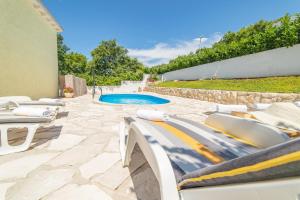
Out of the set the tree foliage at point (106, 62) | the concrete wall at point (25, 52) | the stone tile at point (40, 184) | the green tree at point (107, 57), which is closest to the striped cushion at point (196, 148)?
the stone tile at point (40, 184)

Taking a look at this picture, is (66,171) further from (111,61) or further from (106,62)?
(111,61)

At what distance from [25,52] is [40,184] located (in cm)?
858

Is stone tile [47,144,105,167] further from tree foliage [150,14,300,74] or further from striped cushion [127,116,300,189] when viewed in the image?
tree foliage [150,14,300,74]

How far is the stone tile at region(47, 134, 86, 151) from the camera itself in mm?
3087

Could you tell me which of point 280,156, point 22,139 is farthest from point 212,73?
point 280,156

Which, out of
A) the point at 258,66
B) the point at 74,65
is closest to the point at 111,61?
the point at 74,65

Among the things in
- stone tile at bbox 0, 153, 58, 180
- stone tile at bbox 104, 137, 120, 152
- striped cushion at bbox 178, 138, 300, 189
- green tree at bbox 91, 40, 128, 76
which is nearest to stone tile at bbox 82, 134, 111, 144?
stone tile at bbox 104, 137, 120, 152

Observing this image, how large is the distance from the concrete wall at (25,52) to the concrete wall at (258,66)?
1345 centimetres

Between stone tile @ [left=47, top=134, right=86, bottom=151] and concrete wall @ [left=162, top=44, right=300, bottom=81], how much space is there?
11.6 metres

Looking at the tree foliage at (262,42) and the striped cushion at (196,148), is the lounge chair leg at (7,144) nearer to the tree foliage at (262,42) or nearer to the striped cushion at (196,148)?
the striped cushion at (196,148)

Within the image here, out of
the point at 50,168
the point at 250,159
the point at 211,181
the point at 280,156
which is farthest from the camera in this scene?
the point at 50,168

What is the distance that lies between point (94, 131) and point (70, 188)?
7.20 feet

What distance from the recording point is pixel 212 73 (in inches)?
630

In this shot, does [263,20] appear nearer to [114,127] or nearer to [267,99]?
[267,99]
